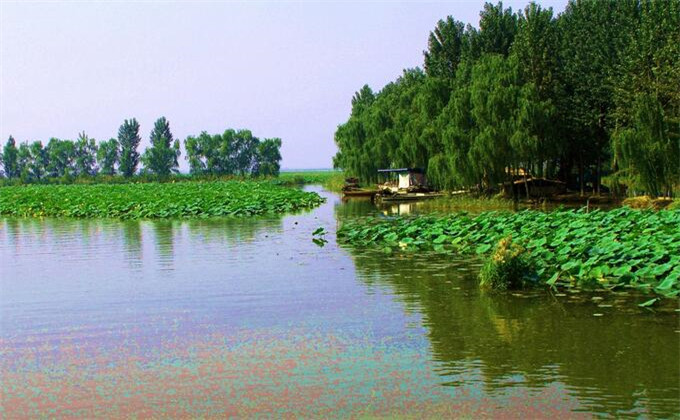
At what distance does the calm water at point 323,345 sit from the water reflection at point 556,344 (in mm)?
28

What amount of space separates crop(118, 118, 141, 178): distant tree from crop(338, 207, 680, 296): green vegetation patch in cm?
8376

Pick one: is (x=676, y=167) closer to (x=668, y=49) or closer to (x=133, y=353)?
(x=668, y=49)

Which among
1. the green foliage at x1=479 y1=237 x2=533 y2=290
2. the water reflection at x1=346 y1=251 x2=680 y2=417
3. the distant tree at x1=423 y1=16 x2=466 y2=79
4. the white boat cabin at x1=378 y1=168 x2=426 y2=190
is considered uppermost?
the distant tree at x1=423 y1=16 x2=466 y2=79

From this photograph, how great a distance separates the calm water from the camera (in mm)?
7035

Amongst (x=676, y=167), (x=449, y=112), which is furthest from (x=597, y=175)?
(x=676, y=167)

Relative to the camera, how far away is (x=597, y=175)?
3956cm

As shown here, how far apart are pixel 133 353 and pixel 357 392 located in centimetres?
325

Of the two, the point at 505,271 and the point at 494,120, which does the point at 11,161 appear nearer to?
the point at 494,120

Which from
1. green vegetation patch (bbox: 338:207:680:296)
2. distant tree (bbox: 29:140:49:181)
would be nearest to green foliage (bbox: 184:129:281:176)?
distant tree (bbox: 29:140:49:181)

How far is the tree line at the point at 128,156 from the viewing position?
99.1 metres

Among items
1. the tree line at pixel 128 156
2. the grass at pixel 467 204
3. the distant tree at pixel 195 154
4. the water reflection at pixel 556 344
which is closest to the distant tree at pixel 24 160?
the tree line at pixel 128 156

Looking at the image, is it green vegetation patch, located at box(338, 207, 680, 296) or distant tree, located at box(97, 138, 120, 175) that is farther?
distant tree, located at box(97, 138, 120, 175)

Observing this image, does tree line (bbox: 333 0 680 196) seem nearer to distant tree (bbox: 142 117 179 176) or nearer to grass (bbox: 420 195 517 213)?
grass (bbox: 420 195 517 213)

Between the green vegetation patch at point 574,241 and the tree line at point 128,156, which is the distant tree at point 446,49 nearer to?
the green vegetation patch at point 574,241
